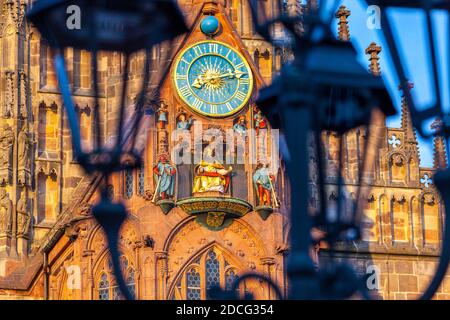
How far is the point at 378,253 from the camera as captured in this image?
40.8m

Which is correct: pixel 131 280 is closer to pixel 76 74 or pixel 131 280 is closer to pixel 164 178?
pixel 164 178

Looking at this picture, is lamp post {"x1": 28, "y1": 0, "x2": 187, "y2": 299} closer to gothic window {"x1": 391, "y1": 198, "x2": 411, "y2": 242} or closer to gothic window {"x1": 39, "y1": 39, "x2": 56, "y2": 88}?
gothic window {"x1": 39, "y1": 39, "x2": 56, "y2": 88}

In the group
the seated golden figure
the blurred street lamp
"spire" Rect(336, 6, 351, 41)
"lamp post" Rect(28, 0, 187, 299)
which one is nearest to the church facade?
the seated golden figure

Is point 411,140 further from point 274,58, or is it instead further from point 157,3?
point 157,3

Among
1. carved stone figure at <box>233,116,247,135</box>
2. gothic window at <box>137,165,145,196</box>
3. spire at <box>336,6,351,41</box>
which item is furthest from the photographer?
spire at <box>336,6,351,41</box>

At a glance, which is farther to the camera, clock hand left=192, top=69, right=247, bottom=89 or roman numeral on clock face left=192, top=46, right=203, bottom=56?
roman numeral on clock face left=192, top=46, right=203, bottom=56

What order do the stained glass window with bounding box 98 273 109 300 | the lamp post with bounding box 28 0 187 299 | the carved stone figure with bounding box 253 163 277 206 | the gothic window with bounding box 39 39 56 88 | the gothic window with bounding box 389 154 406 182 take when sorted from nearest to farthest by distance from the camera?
the lamp post with bounding box 28 0 187 299 < the carved stone figure with bounding box 253 163 277 206 < the stained glass window with bounding box 98 273 109 300 < the gothic window with bounding box 39 39 56 88 < the gothic window with bounding box 389 154 406 182

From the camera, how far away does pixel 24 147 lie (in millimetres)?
39219

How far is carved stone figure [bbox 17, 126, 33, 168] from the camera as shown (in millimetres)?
39125

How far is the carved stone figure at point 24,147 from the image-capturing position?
39.1 metres

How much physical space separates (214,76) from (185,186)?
3.19m

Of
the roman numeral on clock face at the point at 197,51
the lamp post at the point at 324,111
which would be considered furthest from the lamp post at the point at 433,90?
the roman numeral on clock face at the point at 197,51

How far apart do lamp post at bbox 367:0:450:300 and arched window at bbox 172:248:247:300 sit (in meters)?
22.5
